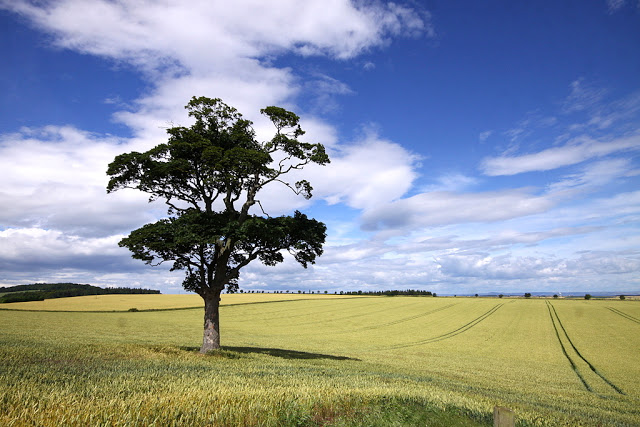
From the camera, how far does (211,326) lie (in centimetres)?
2152

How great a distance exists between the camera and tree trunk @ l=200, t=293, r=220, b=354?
21.2 m

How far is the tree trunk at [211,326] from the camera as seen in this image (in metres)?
21.2

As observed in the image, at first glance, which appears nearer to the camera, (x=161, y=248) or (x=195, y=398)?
(x=195, y=398)

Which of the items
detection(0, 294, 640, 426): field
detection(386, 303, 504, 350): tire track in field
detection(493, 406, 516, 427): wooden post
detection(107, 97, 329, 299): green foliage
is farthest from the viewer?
detection(386, 303, 504, 350): tire track in field

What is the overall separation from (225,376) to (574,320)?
70.8 meters

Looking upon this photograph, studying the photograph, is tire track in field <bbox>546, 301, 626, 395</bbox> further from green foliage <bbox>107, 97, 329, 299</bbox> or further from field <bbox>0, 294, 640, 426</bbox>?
green foliage <bbox>107, 97, 329, 299</bbox>

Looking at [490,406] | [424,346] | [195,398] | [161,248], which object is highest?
[161,248]

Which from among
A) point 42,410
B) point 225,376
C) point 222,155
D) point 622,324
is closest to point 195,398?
point 42,410

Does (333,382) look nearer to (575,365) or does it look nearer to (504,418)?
(504,418)

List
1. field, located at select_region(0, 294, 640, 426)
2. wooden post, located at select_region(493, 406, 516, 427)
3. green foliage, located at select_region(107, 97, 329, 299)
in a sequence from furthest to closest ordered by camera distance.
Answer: green foliage, located at select_region(107, 97, 329, 299) → field, located at select_region(0, 294, 640, 426) → wooden post, located at select_region(493, 406, 516, 427)

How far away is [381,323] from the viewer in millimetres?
59938

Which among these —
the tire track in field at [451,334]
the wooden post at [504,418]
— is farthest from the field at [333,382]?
the wooden post at [504,418]

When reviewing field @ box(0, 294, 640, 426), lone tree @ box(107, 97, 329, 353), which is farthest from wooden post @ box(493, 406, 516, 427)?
lone tree @ box(107, 97, 329, 353)

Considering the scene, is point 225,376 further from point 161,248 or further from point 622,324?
point 622,324
